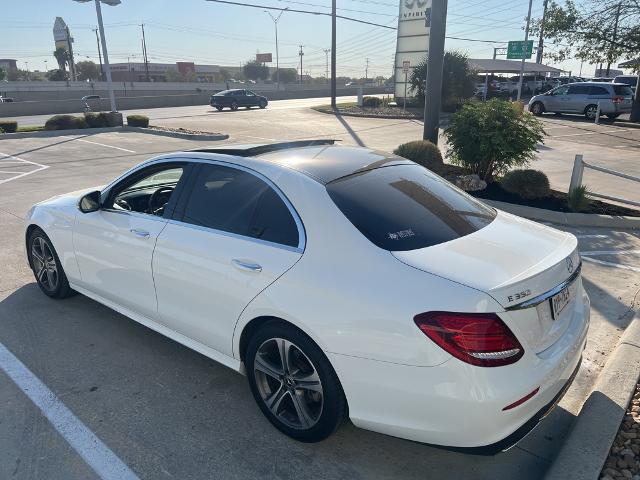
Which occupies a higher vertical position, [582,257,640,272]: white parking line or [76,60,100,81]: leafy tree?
[76,60,100,81]: leafy tree

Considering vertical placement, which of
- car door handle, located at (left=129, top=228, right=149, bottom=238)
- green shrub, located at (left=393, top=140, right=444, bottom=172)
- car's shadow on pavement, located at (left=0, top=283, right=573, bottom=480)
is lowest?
car's shadow on pavement, located at (left=0, top=283, right=573, bottom=480)

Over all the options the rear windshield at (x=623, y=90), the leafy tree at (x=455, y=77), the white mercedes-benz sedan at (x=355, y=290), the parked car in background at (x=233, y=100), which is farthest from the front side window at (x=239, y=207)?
the parked car in background at (x=233, y=100)

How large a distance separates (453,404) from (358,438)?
92cm

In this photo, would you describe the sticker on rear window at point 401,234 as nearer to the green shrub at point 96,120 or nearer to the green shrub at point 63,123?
the green shrub at point 63,123

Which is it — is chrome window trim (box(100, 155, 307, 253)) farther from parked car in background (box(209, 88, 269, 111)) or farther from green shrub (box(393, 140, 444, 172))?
parked car in background (box(209, 88, 269, 111))

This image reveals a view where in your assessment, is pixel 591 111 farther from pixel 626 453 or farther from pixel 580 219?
pixel 626 453

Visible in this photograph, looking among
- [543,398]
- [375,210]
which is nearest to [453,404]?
[543,398]

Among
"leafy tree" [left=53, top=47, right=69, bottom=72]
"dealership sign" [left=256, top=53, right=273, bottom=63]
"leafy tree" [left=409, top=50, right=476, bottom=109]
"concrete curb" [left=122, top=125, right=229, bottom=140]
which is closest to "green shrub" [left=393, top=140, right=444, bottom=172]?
"concrete curb" [left=122, top=125, right=229, bottom=140]

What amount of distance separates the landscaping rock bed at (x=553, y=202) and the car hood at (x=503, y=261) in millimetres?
4924

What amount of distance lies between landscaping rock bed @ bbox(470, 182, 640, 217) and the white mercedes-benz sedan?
4754 mm

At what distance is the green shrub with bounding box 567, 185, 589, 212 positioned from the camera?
23.4 feet

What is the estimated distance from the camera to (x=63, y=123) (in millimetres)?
20625

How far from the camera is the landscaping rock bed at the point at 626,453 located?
8.22ft

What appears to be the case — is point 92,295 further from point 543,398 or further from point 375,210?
point 543,398
